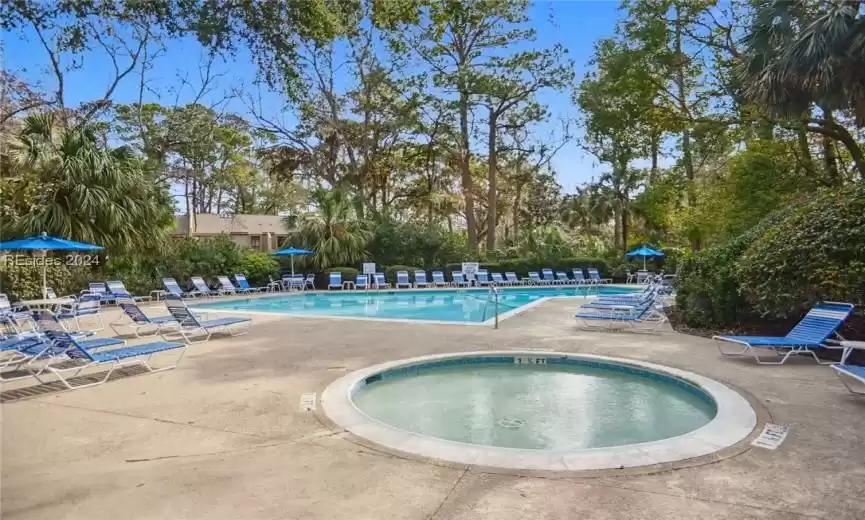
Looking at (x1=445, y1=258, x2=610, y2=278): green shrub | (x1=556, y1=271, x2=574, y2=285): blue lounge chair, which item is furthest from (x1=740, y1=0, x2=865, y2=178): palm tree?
(x1=445, y1=258, x2=610, y2=278): green shrub

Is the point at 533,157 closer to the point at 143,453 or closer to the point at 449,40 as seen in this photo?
the point at 449,40

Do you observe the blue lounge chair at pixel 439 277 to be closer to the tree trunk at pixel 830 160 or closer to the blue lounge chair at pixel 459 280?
the blue lounge chair at pixel 459 280

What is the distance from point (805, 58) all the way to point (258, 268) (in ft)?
62.5

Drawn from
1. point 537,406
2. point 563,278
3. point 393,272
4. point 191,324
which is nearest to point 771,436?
point 537,406

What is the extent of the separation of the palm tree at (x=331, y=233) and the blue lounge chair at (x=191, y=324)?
12789 millimetres

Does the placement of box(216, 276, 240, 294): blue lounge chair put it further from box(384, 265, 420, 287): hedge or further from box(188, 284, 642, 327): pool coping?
box(384, 265, 420, 287): hedge

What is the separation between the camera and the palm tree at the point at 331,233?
2441cm

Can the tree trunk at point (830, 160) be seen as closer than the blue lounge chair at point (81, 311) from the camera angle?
No

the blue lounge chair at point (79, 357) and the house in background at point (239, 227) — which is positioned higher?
the house in background at point (239, 227)

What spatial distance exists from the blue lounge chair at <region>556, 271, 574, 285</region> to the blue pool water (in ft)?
4.32

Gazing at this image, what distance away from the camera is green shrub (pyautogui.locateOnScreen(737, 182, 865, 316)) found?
7.74m

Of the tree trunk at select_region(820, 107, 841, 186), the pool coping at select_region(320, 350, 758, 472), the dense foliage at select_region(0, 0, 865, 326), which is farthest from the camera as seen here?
the tree trunk at select_region(820, 107, 841, 186)

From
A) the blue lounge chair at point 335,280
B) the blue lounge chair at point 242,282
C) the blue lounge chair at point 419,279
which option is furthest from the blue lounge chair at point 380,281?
the blue lounge chair at point 242,282

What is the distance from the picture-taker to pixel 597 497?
11.1 feet
